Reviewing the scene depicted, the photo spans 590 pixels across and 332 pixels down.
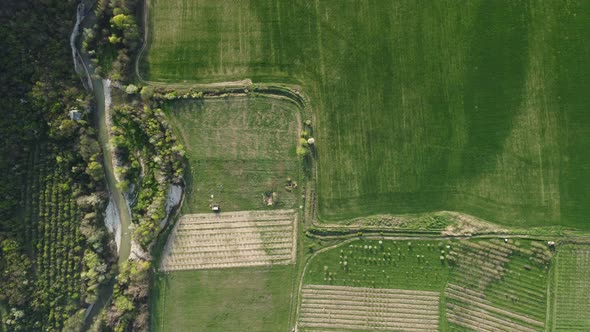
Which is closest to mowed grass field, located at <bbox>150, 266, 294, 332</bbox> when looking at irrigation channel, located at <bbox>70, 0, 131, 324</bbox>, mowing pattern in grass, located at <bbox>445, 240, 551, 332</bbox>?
irrigation channel, located at <bbox>70, 0, 131, 324</bbox>

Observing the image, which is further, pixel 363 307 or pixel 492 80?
pixel 363 307

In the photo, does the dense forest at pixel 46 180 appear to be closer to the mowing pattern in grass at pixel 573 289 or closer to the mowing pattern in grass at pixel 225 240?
the mowing pattern in grass at pixel 225 240

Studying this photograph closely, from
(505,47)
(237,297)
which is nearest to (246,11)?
(505,47)

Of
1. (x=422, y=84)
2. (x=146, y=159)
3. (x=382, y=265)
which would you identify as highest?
(x=422, y=84)

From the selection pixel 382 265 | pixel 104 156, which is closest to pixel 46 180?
pixel 104 156

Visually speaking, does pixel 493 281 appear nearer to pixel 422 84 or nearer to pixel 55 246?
pixel 422 84

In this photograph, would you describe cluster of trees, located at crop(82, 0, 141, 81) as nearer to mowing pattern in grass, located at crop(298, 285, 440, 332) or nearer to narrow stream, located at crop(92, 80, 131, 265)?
narrow stream, located at crop(92, 80, 131, 265)

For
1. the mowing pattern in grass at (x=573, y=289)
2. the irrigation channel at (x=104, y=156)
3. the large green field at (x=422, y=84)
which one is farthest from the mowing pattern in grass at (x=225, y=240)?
the mowing pattern in grass at (x=573, y=289)

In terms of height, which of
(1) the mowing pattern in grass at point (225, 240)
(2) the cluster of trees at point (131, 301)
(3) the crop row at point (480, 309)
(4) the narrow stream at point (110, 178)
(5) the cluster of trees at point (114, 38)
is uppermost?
(5) the cluster of trees at point (114, 38)
